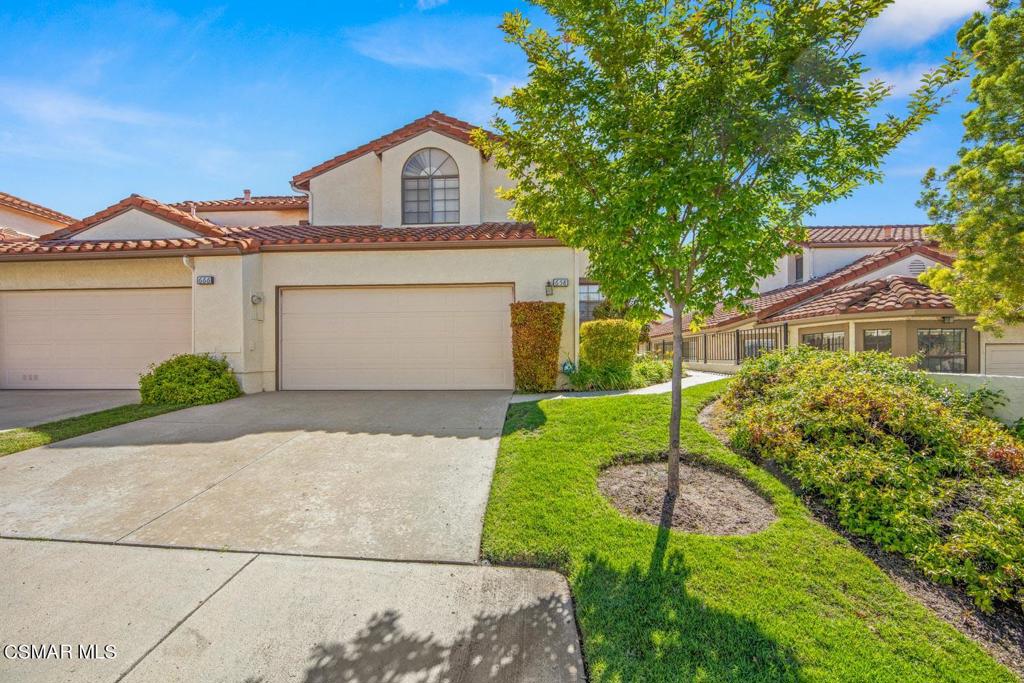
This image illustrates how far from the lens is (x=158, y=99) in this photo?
8.88 meters

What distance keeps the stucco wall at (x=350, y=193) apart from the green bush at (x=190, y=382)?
548cm

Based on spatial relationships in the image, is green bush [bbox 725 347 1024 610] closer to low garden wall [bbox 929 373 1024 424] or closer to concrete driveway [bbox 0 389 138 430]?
low garden wall [bbox 929 373 1024 424]

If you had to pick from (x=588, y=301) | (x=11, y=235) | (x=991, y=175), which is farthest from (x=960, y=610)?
(x=11, y=235)

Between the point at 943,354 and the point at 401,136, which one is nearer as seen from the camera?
the point at 943,354

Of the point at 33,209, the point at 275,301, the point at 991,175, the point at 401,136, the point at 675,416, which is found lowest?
the point at 675,416

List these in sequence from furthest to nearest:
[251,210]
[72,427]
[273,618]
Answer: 1. [251,210]
2. [72,427]
3. [273,618]

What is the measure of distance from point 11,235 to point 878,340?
24848 mm

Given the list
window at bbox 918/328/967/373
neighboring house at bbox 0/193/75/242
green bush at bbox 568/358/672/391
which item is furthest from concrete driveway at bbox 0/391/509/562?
neighboring house at bbox 0/193/75/242

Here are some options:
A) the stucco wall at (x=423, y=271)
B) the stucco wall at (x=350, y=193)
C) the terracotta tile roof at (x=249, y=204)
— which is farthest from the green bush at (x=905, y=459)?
the terracotta tile roof at (x=249, y=204)

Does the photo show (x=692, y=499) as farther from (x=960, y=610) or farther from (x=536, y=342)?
(x=536, y=342)

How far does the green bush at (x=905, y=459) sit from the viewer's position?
328cm

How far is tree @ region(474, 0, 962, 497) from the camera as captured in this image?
360 centimetres

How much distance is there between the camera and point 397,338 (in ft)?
34.4

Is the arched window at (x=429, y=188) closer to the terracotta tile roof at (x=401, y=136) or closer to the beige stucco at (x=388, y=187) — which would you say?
the beige stucco at (x=388, y=187)
